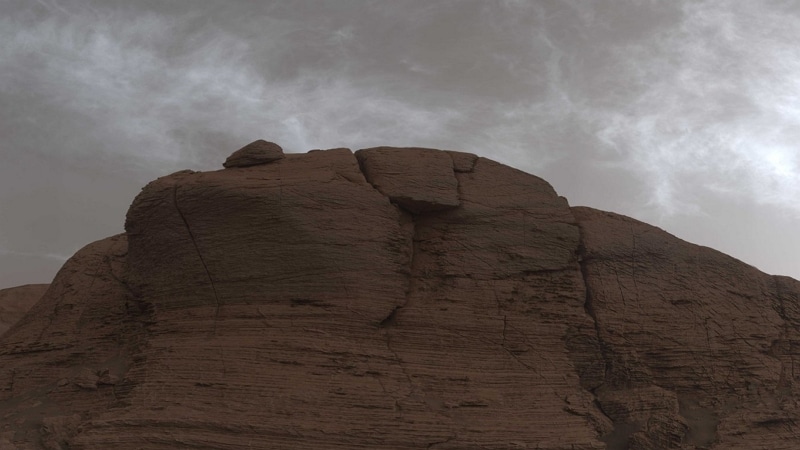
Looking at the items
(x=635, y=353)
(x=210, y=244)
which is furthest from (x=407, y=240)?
(x=635, y=353)

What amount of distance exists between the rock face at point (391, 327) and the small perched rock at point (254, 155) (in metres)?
0.18

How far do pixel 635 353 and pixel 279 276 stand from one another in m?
6.54

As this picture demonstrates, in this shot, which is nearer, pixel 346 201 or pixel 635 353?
pixel 346 201

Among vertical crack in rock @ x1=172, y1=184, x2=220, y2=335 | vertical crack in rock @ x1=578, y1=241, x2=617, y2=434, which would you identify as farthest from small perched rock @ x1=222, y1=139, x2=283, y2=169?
vertical crack in rock @ x1=578, y1=241, x2=617, y2=434

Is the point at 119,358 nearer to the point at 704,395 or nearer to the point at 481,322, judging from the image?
the point at 481,322

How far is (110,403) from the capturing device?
1250 cm

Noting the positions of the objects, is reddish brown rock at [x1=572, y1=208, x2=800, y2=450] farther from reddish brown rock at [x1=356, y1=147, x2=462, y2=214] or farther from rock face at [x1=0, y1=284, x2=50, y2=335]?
rock face at [x1=0, y1=284, x2=50, y2=335]

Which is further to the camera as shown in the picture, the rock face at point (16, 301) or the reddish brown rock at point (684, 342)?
the rock face at point (16, 301)

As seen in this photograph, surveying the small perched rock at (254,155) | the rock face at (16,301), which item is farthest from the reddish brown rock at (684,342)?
the rock face at (16,301)

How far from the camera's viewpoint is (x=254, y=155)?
46.5 ft

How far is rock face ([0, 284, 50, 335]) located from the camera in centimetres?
1980

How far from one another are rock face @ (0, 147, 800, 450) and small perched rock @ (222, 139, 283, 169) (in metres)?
0.18

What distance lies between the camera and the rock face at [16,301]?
19797 millimetres

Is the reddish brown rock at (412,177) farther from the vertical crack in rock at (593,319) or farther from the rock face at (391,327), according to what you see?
the vertical crack in rock at (593,319)
